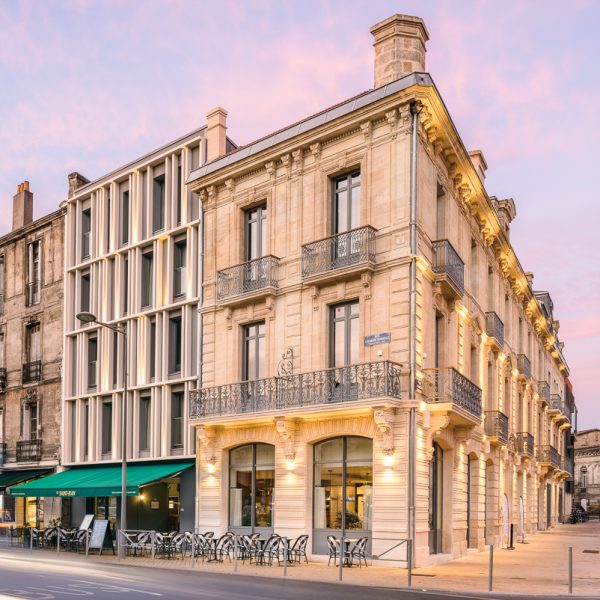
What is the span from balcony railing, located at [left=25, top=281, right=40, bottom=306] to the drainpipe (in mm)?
20071

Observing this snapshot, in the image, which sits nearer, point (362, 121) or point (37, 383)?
point (362, 121)

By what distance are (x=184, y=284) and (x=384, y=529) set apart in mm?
A: 12348

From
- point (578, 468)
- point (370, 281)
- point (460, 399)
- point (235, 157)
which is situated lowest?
point (578, 468)

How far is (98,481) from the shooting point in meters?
28.8

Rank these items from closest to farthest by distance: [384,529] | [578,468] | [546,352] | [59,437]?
[384,529] < [59,437] < [546,352] < [578,468]

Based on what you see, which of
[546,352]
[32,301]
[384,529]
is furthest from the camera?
[546,352]

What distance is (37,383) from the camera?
35844mm

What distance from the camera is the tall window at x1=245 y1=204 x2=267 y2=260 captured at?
26953 millimetres

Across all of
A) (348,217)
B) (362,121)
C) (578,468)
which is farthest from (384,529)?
(578,468)

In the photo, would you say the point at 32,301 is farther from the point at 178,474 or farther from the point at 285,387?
the point at 285,387

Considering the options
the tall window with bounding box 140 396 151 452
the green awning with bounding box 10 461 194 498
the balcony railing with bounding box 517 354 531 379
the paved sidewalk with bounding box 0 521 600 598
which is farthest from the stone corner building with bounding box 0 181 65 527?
the balcony railing with bounding box 517 354 531 379

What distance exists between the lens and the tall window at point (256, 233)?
2695 cm

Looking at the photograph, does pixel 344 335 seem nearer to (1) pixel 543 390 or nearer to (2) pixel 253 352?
(2) pixel 253 352

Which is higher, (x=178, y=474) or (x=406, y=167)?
(x=406, y=167)
